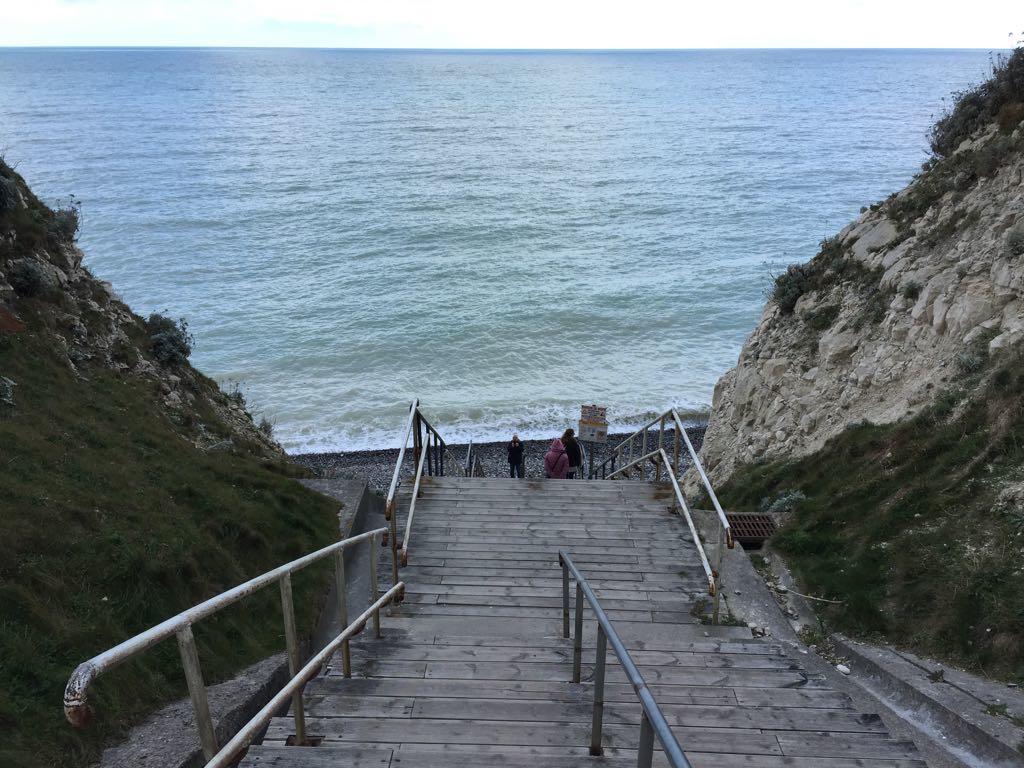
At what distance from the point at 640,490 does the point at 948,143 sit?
30.9 ft

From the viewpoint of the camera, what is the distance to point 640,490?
9.13 metres

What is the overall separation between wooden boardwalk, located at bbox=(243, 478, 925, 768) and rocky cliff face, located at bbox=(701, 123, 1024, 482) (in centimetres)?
409

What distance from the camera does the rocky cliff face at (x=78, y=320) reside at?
34.5 feet

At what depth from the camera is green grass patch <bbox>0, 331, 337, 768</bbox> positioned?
487cm

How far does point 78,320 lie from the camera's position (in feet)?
37.0

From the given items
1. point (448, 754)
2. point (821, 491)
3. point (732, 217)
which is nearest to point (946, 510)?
point (821, 491)

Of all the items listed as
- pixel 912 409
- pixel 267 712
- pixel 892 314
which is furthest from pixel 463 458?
pixel 267 712

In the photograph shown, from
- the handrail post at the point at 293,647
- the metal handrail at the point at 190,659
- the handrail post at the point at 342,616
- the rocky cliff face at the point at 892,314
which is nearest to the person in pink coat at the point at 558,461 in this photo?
the rocky cliff face at the point at 892,314

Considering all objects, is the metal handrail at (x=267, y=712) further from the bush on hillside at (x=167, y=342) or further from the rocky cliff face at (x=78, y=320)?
the bush on hillside at (x=167, y=342)

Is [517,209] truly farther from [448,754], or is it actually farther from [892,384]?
[448,754]

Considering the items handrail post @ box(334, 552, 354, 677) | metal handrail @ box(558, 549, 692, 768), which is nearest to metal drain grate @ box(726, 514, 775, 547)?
→ metal handrail @ box(558, 549, 692, 768)

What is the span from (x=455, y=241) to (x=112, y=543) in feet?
127

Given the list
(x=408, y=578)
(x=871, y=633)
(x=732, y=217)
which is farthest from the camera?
(x=732, y=217)

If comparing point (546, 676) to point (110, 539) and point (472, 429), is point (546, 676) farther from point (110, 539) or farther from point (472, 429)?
point (472, 429)
